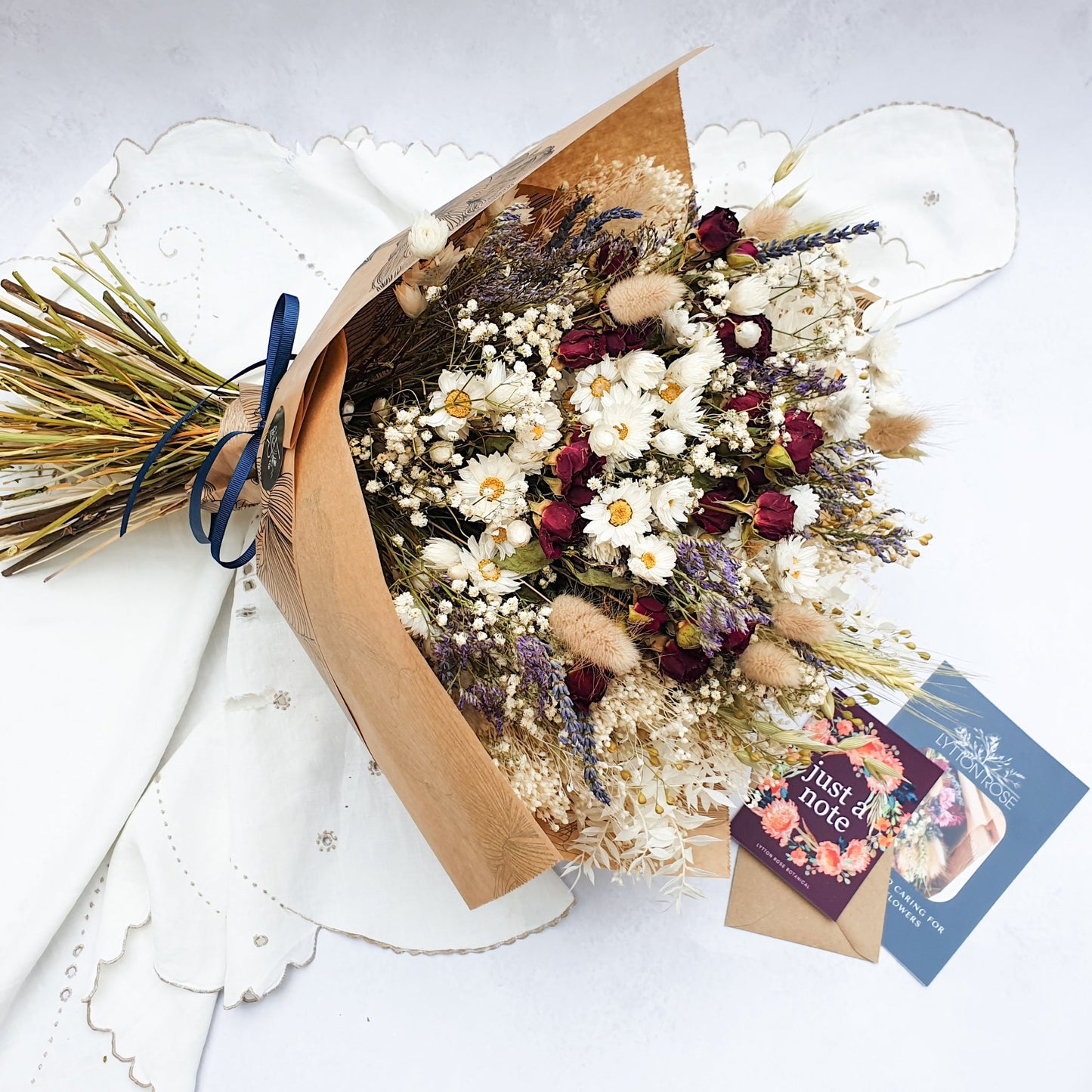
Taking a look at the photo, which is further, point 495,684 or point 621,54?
point 621,54

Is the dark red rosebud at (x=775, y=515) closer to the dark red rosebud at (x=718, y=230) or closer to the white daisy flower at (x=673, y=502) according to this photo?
the white daisy flower at (x=673, y=502)

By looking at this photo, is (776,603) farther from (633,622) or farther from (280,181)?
(280,181)

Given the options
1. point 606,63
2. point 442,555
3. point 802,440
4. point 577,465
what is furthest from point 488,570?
point 606,63

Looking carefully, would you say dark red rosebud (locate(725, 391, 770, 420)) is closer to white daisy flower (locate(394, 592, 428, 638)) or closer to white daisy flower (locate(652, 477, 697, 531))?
white daisy flower (locate(652, 477, 697, 531))

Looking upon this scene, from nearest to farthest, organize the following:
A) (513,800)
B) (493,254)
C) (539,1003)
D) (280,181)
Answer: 1. (513,800)
2. (493,254)
3. (539,1003)
4. (280,181)

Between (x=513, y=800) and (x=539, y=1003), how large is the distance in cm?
67

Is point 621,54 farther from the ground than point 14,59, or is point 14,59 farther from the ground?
point 621,54

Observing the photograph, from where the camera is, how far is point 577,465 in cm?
78

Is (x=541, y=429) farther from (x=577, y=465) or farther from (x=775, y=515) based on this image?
(x=775, y=515)

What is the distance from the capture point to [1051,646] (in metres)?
1.32

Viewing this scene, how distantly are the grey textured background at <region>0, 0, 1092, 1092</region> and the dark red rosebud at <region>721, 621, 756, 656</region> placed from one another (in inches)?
25.3

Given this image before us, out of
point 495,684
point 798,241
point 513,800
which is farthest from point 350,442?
point 798,241

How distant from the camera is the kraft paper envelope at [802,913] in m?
1.21

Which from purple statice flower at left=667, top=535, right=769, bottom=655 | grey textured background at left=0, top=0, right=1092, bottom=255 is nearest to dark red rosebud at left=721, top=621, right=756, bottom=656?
purple statice flower at left=667, top=535, right=769, bottom=655
